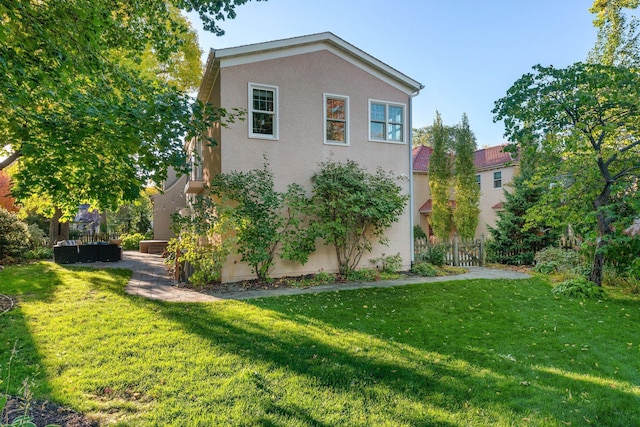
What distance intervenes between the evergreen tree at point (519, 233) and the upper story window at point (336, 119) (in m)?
8.29

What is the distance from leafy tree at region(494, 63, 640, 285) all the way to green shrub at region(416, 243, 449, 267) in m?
4.74

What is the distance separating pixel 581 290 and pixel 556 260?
445cm

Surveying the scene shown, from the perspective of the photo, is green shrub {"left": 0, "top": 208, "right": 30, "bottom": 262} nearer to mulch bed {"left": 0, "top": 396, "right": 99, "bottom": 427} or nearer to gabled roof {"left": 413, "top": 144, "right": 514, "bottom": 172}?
mulch bed {"left": 0, "top": 396, "right": 99, "bottom": 427}

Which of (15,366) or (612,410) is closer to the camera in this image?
(612,410)

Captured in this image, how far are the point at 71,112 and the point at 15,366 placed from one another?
3164mm

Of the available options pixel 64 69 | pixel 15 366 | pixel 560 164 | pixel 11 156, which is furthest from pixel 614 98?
pixel 11 156

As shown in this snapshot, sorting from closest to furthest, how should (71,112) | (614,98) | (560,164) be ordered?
(71,112), (614,98), (560,164)

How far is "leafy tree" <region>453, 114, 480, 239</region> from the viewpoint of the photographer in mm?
16750

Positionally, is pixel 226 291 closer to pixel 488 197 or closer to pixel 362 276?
pixel 362 276

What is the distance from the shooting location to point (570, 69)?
24.1 feet

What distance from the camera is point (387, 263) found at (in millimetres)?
11492

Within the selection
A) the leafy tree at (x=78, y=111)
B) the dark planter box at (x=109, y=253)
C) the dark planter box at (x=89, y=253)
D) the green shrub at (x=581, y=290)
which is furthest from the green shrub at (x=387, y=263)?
the dark planter box at (x=89, y=253)

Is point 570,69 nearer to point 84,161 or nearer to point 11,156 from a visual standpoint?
point 84,161

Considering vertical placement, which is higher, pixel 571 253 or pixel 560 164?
pixel 560 164
